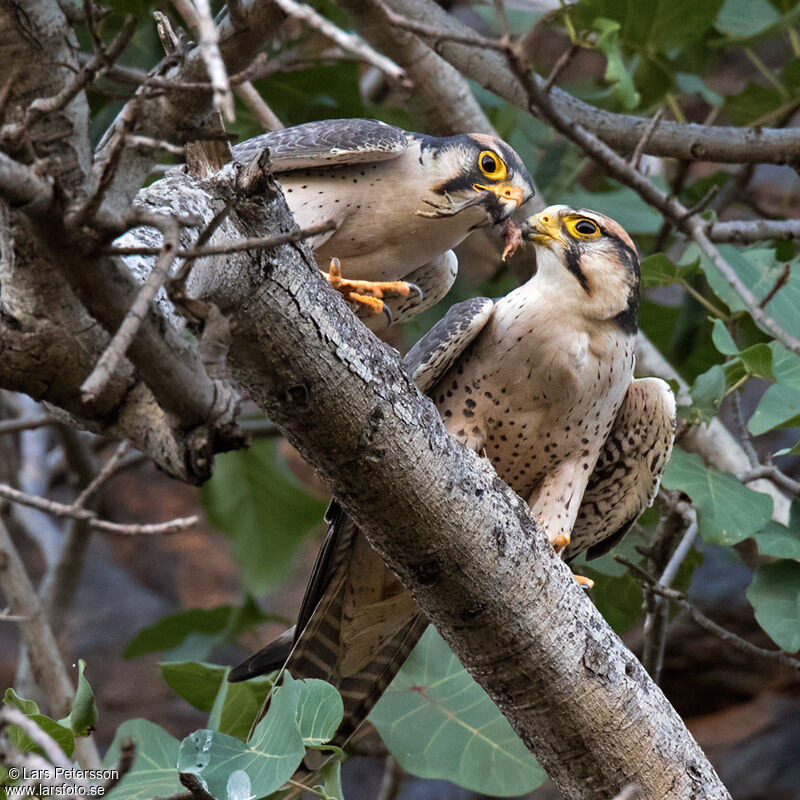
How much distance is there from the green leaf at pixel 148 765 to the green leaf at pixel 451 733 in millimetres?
599

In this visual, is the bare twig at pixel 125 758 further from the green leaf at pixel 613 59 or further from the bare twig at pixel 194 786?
the green leaf at pixel 613 59

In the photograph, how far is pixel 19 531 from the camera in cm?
680

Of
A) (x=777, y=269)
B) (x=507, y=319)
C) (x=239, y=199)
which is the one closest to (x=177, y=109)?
(x=239, y=199)

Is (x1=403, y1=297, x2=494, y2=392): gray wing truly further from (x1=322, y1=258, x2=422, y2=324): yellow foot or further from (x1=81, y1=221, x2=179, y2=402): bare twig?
(x1=81, y1=221, x2=179, y2=402): bare twig

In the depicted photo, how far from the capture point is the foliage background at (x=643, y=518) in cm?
291

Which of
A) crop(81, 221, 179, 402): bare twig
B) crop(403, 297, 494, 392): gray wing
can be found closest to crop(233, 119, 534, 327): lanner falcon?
crop(403, 297, 494, 392): gray wing

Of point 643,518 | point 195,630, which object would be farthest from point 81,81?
point 195,630

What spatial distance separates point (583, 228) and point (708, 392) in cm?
62

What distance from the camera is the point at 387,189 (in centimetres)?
272

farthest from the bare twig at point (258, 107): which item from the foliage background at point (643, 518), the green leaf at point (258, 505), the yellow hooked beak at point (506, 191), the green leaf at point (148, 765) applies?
the green leaf at point (148, 765)

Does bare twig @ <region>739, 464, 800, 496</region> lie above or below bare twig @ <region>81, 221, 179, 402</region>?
below

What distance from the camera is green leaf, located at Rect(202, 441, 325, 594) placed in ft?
14.6

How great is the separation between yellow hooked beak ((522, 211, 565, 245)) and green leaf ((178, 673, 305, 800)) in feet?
4.18

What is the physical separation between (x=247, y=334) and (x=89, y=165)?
395 millimetres
